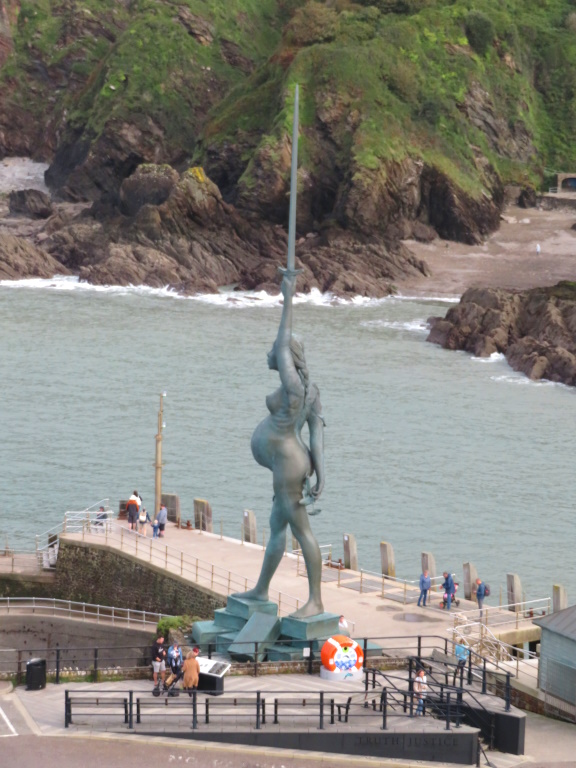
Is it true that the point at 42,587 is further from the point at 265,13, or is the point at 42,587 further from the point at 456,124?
the point at 265,13

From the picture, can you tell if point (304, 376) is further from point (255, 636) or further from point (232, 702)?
point (232, 702)

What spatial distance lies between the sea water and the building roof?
18460 millimetres

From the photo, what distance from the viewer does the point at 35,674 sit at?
2647cm

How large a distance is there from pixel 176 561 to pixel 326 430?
99.3 feet

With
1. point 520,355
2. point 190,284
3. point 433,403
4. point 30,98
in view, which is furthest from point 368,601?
point 30,98

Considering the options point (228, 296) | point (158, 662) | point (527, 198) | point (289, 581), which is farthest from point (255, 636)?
point (527, 198)

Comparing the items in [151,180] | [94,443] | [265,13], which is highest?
[265,13]

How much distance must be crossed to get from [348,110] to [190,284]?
2997 centimetres

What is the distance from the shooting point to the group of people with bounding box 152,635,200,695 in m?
26.1

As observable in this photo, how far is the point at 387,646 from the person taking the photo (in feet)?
101

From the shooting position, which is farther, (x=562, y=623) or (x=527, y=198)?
(x=527, y=198)

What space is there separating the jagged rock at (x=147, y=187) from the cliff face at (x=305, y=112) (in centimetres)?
148

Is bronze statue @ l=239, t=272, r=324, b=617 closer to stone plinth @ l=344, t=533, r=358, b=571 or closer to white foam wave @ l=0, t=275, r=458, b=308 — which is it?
stone plinth @ l=344, t=533, r=358, b=571

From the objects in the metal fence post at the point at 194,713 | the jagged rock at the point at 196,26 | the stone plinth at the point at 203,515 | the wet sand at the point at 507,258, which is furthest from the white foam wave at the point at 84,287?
the metal fence post at the point at 194,713
